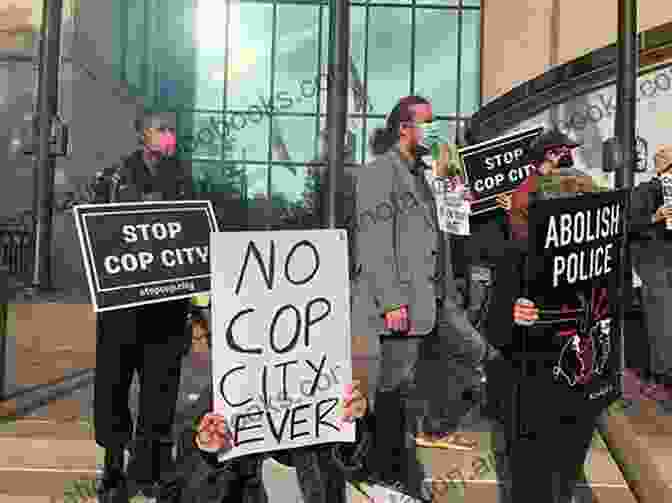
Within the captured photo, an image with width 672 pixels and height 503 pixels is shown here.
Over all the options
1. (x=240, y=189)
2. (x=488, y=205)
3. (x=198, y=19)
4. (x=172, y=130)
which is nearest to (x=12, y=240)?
(x=488, y=205)

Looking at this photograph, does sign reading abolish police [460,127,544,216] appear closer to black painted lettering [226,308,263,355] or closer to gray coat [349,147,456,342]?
gray coat [349,147,456,342]

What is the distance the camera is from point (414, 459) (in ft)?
11.4

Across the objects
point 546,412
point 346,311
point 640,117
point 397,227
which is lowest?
point 546,412

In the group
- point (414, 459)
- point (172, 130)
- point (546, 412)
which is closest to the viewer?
point (546, 412)

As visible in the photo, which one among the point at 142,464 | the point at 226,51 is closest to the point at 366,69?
the point at 226,51

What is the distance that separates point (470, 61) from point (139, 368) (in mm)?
21008

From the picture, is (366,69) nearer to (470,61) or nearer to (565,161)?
(470,61)

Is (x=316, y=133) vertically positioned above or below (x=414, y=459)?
above

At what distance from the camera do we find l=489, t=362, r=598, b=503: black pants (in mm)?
2535

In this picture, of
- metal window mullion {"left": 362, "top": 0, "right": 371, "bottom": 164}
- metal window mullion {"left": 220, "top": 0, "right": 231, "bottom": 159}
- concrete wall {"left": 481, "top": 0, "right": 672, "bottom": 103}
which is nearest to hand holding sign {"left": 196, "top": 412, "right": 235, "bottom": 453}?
concrete wall {"left": 481, "top": 0, "right": 672, "bottom": 103}

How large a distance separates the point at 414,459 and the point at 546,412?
1093 millimetres

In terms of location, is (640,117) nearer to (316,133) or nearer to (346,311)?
(346,311)

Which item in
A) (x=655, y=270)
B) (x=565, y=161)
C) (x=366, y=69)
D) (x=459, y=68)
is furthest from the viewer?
(x=366, y=69)

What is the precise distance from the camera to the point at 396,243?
326cm
